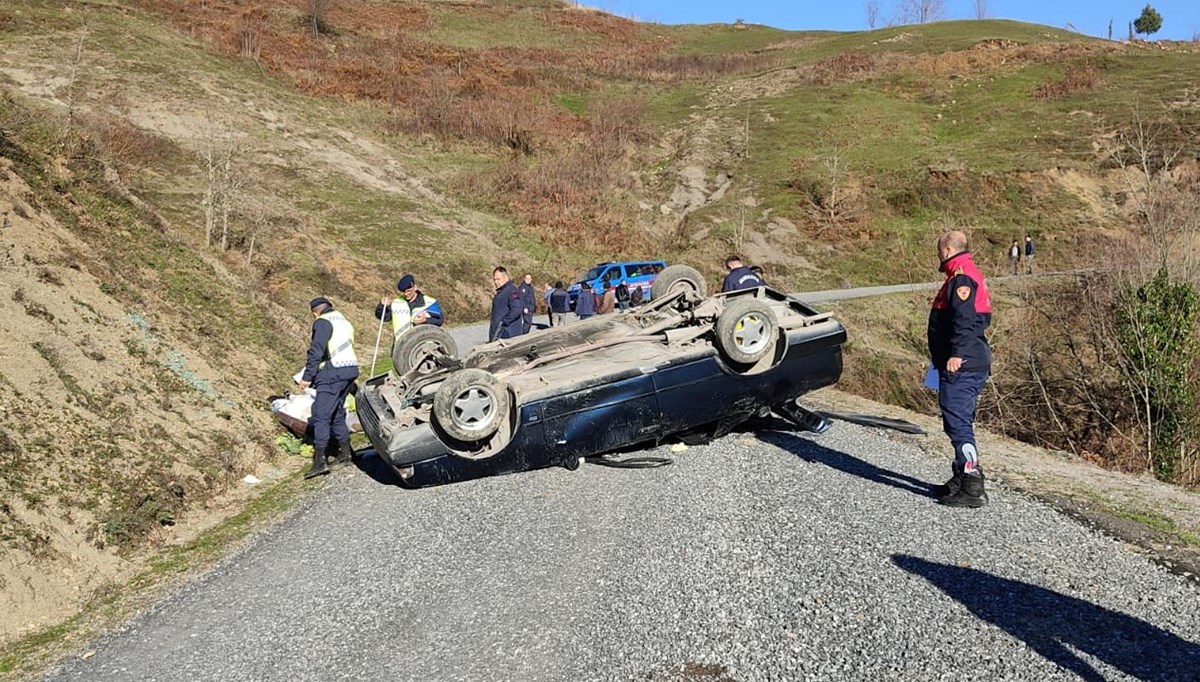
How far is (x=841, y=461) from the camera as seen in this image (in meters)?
7.29

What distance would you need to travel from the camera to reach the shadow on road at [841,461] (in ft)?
21.4

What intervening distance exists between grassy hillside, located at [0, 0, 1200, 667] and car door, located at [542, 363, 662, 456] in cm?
375

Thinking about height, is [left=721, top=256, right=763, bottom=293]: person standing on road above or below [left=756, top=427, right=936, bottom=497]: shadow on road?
above

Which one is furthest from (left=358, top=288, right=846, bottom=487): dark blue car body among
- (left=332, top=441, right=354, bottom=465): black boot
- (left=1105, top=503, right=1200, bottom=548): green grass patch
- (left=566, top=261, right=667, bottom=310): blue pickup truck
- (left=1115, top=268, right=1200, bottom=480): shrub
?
(left=566, top=261, right=667, bottom=310): blue pickup truck

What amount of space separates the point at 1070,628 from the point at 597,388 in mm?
4018

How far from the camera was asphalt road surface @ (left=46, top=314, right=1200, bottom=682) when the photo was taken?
3.88 metres

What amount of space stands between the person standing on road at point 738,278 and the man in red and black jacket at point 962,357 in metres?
3.85

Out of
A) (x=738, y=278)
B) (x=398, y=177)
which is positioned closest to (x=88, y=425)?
(x=738, y=278)

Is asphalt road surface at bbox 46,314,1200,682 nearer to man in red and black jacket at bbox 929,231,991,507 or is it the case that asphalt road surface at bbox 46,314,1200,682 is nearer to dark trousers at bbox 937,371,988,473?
man in red and black jacket at bbox 929,231,991,507

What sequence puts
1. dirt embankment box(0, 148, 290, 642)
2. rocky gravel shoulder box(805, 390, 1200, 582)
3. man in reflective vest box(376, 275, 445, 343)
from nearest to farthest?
rocky gravel shoulder box(805, 390, 1200, 582), dirt embankment box(0, 148, 290, 642), man in reflective vest box(376, 275, 445, 343)

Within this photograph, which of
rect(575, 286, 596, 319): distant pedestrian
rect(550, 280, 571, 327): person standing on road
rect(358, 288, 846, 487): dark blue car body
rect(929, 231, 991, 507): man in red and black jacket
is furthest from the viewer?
rect(550, 280, 571, 327): person standing on road

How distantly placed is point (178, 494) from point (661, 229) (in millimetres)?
33286

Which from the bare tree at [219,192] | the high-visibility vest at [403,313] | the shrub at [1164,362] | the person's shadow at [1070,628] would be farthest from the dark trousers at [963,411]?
the bare tree at [219,192]

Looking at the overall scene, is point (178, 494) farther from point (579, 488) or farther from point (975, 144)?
point (975, 144)
